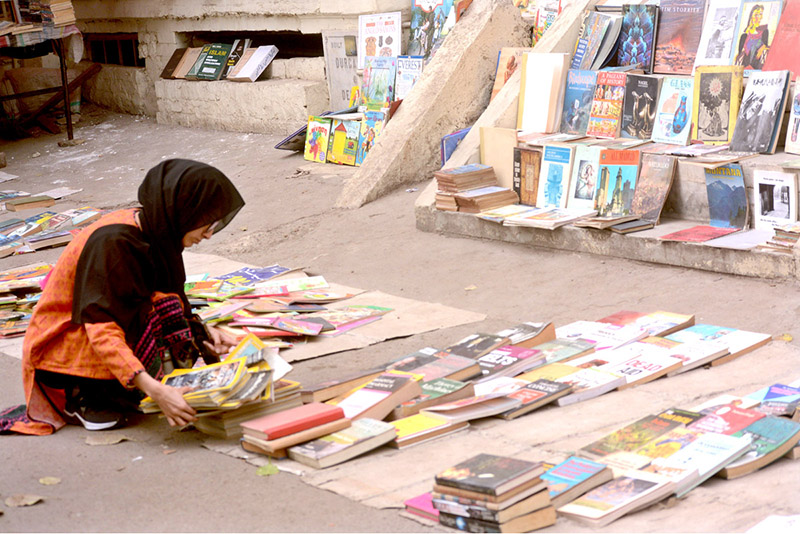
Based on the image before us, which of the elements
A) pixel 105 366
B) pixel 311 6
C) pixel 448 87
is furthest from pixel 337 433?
pixel 311 6

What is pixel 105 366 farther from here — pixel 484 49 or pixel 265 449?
pixel 484 49

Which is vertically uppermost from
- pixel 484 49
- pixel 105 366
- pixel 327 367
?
pixel 484 49

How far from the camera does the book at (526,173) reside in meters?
6.30

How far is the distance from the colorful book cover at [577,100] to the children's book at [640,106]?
29 centimetres

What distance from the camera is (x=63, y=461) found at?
129 inches

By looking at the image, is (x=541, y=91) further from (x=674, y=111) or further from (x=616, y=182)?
(x=616, y=182)

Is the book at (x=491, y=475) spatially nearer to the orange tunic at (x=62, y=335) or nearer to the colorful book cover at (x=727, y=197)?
the orange tunic at (x=62, y=335)

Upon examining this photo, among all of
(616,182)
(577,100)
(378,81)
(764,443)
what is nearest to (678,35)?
(577,100)

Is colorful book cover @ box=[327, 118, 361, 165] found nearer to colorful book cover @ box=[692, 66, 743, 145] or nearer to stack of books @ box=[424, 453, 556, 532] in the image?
colorful book cover @ box=[692, 66, 743, 145]

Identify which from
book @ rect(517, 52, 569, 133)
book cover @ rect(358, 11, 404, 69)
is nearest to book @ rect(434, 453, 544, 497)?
book @ rect(517, 52, 569, 133)

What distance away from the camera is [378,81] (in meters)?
8.88

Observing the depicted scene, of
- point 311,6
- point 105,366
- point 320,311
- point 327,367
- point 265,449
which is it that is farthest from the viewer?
point 311,6

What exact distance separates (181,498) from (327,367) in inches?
57.2

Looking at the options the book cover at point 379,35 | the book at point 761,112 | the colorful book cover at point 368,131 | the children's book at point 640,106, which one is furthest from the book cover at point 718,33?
the book cover at point 379,35
